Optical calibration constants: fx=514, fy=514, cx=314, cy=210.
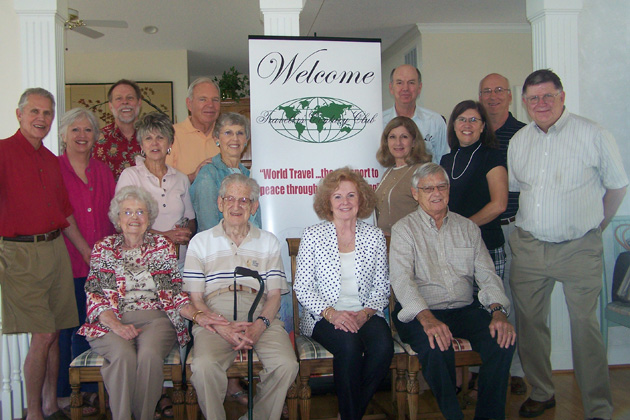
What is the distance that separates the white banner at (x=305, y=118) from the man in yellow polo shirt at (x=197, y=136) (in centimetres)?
40

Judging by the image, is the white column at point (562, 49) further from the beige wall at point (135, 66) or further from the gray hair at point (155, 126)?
the beige wall at point (135, 66)

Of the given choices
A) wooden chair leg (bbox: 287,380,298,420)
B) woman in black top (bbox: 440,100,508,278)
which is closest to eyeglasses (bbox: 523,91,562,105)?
woman in black top (bbox: 440,100,508,278)

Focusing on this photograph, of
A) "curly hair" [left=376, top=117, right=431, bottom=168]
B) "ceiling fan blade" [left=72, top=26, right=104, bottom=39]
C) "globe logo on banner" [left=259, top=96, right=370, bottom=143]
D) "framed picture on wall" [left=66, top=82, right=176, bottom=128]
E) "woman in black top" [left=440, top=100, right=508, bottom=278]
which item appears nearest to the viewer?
"woman in black top" [left=440, top=100, right=508, bottom=278]

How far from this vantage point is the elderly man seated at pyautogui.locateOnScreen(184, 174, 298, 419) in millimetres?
2189

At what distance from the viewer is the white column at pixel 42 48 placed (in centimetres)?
319

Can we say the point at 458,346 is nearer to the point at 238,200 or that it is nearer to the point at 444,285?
the point at 444,285

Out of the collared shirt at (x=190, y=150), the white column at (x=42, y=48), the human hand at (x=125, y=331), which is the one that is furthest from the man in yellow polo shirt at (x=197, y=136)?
the human hand at (x=125, y=331)

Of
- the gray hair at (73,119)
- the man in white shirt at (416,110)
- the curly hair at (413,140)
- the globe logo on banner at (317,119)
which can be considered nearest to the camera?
the gray hair at (73,119)

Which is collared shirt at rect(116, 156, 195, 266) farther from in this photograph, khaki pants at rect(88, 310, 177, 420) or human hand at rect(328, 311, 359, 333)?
human hand at rect(328, 311, 359, 333)

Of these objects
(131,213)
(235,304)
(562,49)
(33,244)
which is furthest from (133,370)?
(562,49)

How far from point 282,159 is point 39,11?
5.84ft

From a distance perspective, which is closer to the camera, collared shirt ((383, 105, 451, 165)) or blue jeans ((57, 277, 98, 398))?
blue jeans ((57, 277, 98, 398))

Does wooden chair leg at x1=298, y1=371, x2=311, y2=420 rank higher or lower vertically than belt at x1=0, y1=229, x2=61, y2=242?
lower

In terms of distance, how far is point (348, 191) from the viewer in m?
2.55
